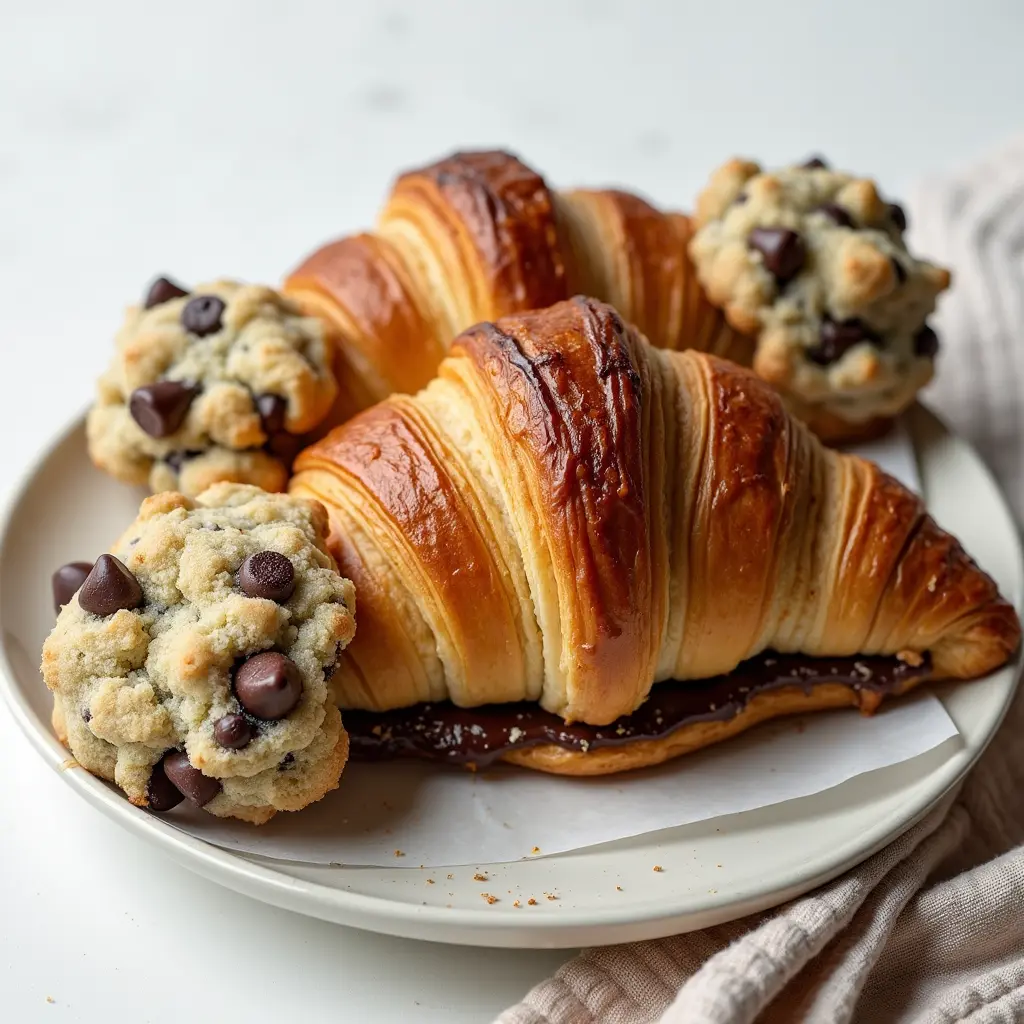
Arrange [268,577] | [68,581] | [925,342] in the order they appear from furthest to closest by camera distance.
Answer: [925,342] < [68,581] < [268,577]

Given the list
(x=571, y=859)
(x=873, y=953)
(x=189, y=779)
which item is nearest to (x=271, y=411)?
(x=189, y=779)

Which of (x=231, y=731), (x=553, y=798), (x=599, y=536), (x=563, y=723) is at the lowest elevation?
(x=553, y=798)

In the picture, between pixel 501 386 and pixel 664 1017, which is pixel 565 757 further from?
pixel 501 386

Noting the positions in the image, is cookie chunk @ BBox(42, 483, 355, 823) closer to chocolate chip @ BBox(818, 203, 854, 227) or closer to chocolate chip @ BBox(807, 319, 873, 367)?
chocolate chip @ BBox(807, 319, 873, 367)

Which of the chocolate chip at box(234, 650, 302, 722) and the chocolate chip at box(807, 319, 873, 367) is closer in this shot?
the chocolate chip at box(234, 650, 302, 722)

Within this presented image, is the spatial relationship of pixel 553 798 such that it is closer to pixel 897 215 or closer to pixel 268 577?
pixel 268 577

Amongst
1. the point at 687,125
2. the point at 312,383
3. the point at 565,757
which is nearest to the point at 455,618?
the point at 565,757

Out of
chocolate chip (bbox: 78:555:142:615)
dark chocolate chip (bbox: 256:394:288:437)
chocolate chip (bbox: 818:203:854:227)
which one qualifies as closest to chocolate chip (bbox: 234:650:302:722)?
chocolate chip (bbox: 78:555:142:615)

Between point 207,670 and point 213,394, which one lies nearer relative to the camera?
point 207,670
